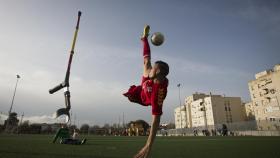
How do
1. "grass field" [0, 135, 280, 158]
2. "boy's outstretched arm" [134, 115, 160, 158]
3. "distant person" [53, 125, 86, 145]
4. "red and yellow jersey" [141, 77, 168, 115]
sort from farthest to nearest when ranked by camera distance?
"distant person" [53, 125, 86, 145], "grass field" [0, 135, 280, 158], "red and yellow jersey" [141, 77, 168, 115], "boy's outstretched arm" [134, 115, 160, 158]

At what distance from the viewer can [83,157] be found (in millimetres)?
6371

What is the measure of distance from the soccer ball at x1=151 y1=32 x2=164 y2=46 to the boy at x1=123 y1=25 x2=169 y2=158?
0.35m

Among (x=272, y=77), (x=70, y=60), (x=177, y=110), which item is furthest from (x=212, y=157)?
(x=177, y=110)

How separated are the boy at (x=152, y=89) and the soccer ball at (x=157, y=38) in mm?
353

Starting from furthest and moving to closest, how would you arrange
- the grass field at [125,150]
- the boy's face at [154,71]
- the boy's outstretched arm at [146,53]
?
the grass field at [125,150] → the boy's outstretched arm at [146,53] → the boy's face at [154,71]

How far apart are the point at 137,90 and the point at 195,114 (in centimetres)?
10418

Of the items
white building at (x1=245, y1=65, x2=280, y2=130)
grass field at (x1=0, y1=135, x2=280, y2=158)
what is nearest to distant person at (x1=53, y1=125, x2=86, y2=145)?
grass field at (x1=0, y1=135, x2=280, y2=158)

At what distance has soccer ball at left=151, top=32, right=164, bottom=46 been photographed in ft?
16.1

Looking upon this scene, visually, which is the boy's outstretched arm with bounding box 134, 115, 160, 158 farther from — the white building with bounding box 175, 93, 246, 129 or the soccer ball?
the white building with bounding box 175, 93, 246, 129

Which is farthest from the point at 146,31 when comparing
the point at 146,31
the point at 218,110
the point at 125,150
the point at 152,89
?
the point at 218,110

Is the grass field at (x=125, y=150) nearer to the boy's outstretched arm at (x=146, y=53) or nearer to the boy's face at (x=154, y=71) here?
the boy's outstretched arm at (x=146, y=53)

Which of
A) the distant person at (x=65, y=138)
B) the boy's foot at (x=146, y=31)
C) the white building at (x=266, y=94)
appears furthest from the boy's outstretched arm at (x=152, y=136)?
the white building at (x=266, y=94)

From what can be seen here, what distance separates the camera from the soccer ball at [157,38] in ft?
16.1

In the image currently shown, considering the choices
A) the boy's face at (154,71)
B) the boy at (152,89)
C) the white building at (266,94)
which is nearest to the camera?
the boy at (152,89)
